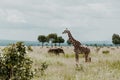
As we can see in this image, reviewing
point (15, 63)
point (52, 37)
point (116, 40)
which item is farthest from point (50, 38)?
point (15, 63)

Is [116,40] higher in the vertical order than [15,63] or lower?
higher

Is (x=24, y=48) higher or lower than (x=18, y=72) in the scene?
higher

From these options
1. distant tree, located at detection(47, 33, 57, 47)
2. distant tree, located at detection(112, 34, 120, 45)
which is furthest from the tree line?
distant tree, located at detection(112, 34, 120, 45)

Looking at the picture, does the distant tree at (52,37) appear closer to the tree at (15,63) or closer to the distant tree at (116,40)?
the distant tree at (116,40)

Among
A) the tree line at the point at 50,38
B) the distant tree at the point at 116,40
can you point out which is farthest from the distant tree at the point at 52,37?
the distant tree at the point at 116,40

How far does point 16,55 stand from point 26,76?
2.16 ft

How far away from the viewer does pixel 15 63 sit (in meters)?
8.59

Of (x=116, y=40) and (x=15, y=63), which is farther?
(x=116, y=40)

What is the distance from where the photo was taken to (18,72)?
876cm

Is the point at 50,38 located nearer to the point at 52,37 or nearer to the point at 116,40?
the point at 52,37

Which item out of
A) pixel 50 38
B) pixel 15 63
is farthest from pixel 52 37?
pixel 15 63

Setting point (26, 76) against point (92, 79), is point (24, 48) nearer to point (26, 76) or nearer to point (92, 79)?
point (26, 76)

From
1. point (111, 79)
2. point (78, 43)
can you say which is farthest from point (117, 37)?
A: point (111, 79)

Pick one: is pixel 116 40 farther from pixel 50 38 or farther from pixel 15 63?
pixel 15 63
